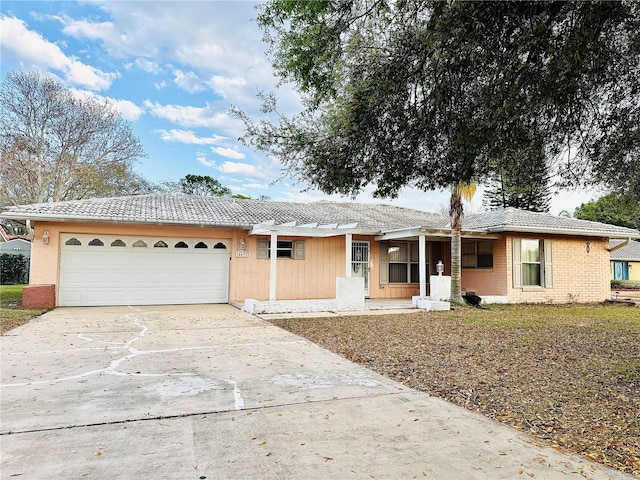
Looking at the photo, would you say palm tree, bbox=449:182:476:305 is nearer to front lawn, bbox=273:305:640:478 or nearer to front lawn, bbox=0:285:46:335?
front lawn, bbox=273:305:640:478

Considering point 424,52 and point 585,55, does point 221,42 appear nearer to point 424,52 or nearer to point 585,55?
point 424,52

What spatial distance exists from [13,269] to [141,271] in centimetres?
1513

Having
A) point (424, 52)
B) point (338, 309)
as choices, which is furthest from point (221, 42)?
point (338, 309)

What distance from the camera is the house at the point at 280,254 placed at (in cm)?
1180

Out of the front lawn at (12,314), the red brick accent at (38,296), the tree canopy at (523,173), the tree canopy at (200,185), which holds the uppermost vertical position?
the tree canopy at (200,185)

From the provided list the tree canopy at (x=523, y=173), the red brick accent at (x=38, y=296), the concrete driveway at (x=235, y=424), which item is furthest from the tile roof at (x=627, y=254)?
the red brick accent at (x=38, y=296)

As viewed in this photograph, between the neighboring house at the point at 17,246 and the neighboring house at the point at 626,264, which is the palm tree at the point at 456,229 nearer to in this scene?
the neighboring house at the point at 626,264

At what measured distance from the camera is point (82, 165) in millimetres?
23109


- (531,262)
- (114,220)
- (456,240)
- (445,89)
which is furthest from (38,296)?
(531,262)

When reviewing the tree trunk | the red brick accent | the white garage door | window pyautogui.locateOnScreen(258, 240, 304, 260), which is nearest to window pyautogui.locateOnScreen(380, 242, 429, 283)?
the tree trunk

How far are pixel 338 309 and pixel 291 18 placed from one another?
8.47m

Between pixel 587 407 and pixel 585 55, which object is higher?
pixel 585 55

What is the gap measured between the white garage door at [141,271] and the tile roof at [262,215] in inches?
36.1

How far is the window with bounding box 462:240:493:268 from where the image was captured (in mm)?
15375
